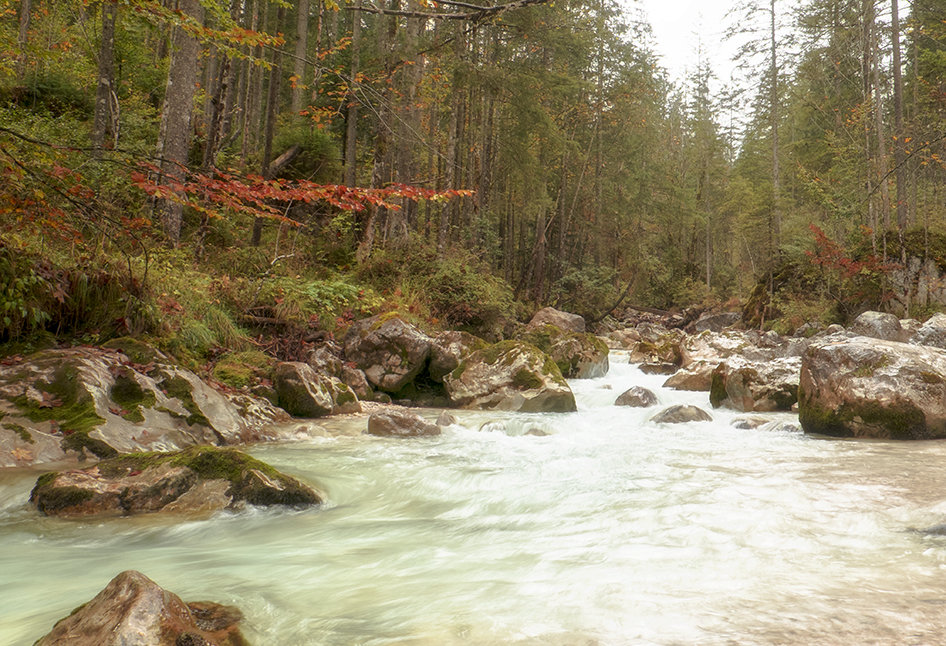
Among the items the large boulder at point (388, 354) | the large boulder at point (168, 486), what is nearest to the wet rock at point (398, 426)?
the large boulder at point (388, 354)

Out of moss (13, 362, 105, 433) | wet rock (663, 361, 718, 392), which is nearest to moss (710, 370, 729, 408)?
wet rock (663, 361, 718, 392)

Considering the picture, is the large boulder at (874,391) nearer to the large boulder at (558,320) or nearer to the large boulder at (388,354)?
the large boulder at (388,354)

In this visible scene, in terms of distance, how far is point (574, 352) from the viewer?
13547mm

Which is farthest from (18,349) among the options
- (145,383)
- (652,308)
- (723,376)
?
(652,308)

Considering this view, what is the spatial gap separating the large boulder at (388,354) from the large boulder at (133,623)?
7841 mm

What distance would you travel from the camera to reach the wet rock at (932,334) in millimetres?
11226

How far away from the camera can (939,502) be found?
13.5 feet

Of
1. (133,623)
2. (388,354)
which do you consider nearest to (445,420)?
(388,354)

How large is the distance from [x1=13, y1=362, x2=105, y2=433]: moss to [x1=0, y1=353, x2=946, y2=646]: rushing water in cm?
88

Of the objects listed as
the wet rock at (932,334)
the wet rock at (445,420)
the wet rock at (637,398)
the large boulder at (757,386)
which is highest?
the wet rock at (932,334)

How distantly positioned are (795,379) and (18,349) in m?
10.6

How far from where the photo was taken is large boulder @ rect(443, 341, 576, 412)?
9695mm

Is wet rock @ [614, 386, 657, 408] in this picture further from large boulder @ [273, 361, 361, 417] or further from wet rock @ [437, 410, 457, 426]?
large boulder @ [273, 361, 361, 417]

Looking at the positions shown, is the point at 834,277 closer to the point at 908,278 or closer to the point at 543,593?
the point at 908,278
